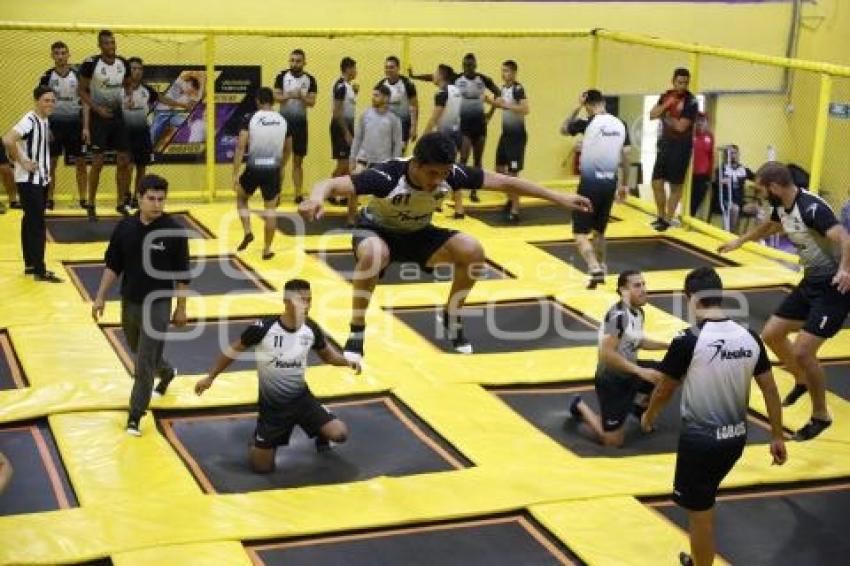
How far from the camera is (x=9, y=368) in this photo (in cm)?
1052

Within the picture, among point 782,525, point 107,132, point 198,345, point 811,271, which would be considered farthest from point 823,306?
point 107,132

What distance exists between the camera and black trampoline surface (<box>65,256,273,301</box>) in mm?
12797

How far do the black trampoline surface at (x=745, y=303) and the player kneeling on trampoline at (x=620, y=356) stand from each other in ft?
10.9

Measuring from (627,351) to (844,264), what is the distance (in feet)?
5.27

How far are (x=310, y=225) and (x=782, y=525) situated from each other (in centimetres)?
851

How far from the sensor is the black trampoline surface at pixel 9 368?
10141 millimetres

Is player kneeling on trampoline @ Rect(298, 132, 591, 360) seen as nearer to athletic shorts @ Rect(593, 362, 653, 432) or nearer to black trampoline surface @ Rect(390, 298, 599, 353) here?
athletic shorts @ Rect(593, 362, 653, 432)

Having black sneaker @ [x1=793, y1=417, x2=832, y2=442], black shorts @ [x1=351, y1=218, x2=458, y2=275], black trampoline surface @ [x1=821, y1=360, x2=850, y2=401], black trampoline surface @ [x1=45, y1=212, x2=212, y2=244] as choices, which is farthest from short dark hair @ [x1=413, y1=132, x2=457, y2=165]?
black trampoline surface @ [x1=45, y1=212, x2=212, y2=244]

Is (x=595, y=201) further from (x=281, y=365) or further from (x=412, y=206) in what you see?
(x=281, y=365)

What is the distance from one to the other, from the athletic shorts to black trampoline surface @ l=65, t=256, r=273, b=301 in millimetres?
4654

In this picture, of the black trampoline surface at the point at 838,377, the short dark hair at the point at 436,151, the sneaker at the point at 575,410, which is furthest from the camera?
the black trampoline surface at the point at 838,377

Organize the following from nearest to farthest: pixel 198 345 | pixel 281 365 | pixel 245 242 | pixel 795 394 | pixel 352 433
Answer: pixel 281 365 < pixel 352 433 < pixel 795 394 < pixel 198 345 < pixel 245 242

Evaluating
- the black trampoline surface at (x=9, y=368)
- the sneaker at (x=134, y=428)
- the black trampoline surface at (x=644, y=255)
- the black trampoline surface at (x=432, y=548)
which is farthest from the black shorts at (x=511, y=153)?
the black trampoline surface at (x=432, y=548)

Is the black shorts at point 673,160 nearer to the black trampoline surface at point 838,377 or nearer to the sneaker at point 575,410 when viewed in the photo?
the black trampoline surface at point 838,377
